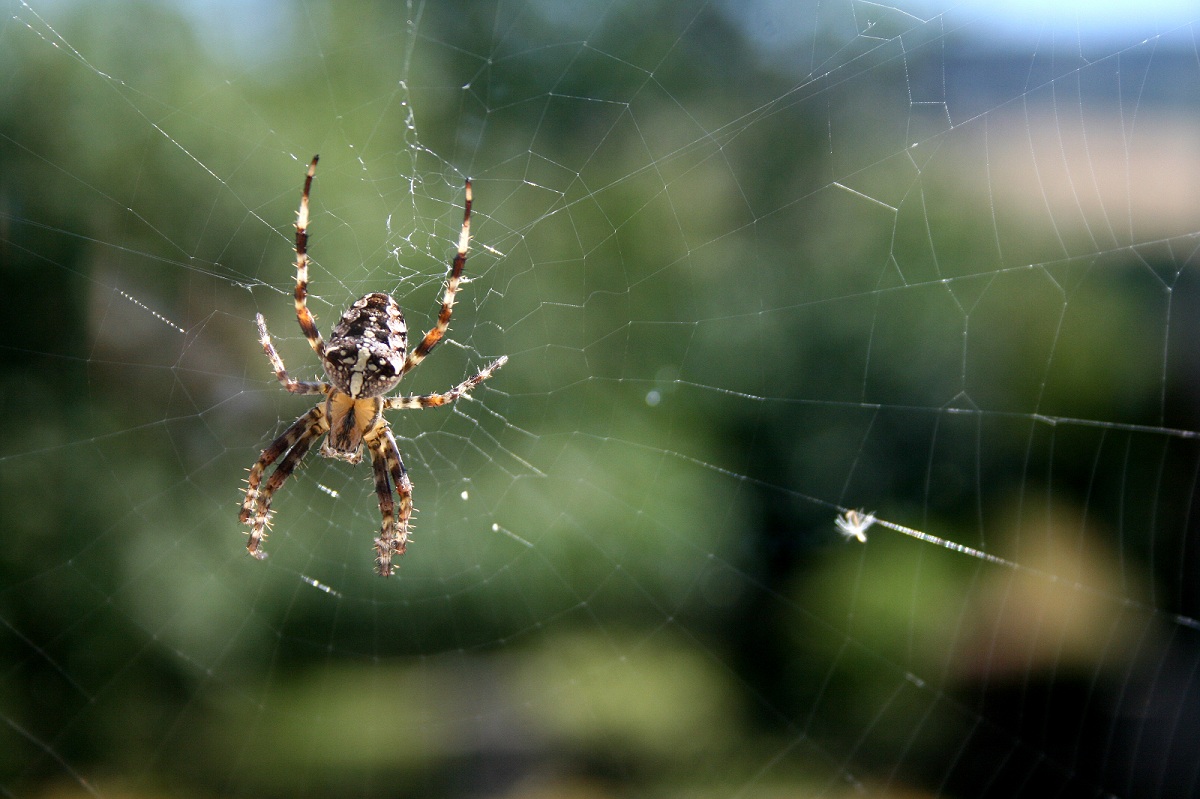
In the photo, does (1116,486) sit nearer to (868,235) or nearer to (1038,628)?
(1038,628)

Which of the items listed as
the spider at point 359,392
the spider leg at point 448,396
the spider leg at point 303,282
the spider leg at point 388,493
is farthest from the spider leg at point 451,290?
the spider leg at point 388,493

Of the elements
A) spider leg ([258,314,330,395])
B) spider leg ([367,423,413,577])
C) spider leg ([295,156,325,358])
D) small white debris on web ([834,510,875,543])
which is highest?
spider leg ([295,156,325,358])

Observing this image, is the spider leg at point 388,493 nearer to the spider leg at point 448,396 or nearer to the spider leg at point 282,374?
the spider leg at point 448,396

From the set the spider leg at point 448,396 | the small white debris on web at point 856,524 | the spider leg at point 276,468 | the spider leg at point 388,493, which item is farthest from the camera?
the small white debris on web at point 856,524

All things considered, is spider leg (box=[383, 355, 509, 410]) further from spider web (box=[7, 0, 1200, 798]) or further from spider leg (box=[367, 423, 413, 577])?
spider web (box=[7, 0, 1200, 798])

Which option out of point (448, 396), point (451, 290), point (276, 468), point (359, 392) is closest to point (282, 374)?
point (359, 392)

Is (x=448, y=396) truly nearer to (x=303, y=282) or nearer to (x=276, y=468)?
(x=303, y=282)

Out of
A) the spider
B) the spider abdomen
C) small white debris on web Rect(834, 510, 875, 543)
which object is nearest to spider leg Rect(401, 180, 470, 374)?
the spider
